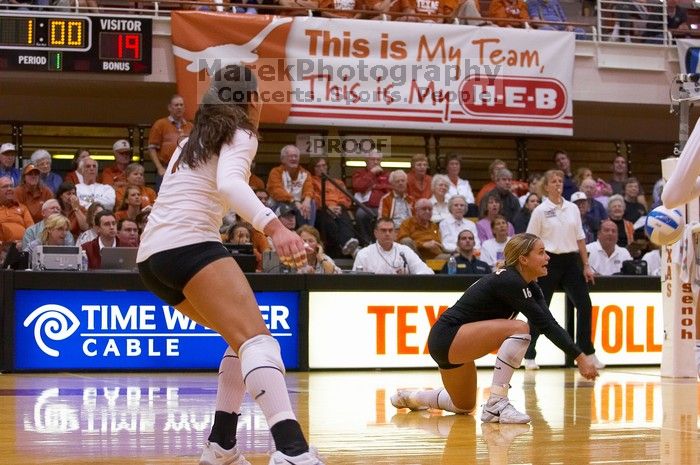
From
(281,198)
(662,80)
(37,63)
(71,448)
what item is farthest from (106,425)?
(662,80)

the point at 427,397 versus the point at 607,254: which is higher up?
the point at 607,254

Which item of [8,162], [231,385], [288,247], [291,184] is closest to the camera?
[288,247]

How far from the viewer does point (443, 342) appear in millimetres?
7402

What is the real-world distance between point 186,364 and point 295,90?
5.59 metres

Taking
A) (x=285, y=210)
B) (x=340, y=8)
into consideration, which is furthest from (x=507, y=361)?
(x=340, y=8)

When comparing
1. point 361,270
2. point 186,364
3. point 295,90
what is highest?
point 295,90

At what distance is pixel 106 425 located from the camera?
271 inches

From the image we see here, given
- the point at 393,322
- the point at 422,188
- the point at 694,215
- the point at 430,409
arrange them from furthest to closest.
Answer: the point at 422,188, the point at 393,322, the point at 694,215, the point at 430,409

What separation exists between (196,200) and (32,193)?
30.8 ft

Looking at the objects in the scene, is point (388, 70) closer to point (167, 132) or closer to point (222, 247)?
point (167, 132)

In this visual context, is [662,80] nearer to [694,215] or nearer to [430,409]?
[694,215]

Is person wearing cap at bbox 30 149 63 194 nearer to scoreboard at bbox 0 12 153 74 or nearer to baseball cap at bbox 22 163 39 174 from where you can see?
baseball cap at bbox 22 163 39 174

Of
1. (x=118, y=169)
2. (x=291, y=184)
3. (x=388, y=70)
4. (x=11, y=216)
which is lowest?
(x=11, y=216)

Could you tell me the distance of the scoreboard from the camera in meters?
14.6
